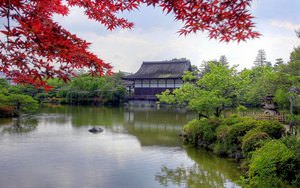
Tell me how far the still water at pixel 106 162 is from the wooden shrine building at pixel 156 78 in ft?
66.5

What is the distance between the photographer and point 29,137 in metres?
12.6

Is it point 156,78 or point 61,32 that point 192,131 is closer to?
point 61,32

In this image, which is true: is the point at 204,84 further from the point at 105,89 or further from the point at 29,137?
the point at 105,89

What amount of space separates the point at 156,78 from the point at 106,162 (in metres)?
25.7

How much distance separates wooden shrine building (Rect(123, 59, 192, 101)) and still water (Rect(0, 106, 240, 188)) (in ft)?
66.5

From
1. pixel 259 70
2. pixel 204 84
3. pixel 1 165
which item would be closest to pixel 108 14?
pixel 1 165

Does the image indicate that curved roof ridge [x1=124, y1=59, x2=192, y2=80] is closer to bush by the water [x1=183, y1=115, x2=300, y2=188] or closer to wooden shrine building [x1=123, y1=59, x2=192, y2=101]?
wooden shrine building [x1=123, y1=59, x2=192, y2=101]

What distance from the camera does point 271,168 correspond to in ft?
16.6

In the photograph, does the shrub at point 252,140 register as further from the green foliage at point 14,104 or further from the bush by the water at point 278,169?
the green foliage at point 14,104

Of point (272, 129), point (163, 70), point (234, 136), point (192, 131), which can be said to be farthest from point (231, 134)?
point (163, 70)

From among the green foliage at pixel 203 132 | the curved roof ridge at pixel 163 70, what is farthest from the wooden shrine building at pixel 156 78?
the green foliage at pixel 203 132

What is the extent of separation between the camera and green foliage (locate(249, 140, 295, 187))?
492 cm

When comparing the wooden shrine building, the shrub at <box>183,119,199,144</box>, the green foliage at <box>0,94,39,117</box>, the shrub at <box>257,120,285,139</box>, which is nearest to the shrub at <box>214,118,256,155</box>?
the shrub at <box>257,120,285,139</box>

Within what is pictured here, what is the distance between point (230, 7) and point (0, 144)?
1067 cm
